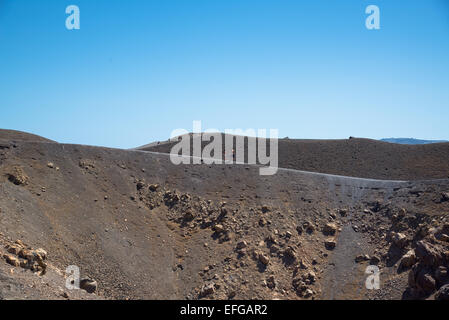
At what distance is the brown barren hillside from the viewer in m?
39.8

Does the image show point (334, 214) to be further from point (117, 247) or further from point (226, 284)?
point (117, 247)

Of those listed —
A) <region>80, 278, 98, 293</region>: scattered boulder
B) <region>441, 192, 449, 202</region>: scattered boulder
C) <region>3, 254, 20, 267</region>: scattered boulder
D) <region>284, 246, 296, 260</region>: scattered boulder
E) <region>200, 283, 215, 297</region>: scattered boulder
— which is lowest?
<region>200, 283, 215, 297</region>: scattered boulder

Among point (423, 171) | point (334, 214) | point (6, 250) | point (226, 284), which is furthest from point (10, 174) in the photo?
point (423, 171)

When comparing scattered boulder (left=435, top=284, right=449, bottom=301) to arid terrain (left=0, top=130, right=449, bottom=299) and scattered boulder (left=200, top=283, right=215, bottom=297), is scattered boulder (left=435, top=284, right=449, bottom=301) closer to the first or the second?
arid terrain (left=0, top=130, right=449, bottom=299)

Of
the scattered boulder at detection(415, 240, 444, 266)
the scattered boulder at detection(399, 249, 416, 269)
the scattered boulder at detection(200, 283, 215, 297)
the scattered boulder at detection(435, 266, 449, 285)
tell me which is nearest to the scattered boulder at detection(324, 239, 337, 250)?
the scattered boulder at detection(399, 249, 416, 269)

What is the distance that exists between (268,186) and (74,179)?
1124 cm

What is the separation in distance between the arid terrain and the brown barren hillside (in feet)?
56.4

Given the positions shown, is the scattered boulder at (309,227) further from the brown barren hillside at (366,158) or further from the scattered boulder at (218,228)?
the brown barren hillside at (366,158)

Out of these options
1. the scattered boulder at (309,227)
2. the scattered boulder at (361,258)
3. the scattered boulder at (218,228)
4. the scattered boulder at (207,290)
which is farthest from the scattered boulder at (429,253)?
the scattered boulder at (218,228)

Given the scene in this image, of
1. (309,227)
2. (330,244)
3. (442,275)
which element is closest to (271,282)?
(330,244)

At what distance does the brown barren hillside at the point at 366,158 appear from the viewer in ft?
130

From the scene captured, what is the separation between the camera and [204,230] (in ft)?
66.0

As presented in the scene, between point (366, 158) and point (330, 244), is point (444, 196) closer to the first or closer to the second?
point (330, 244)

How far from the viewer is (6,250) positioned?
540 inches
